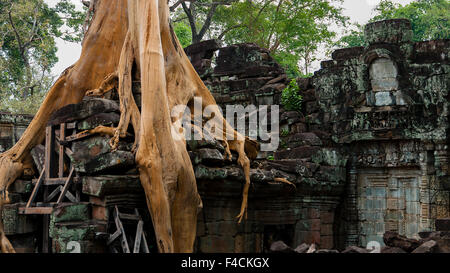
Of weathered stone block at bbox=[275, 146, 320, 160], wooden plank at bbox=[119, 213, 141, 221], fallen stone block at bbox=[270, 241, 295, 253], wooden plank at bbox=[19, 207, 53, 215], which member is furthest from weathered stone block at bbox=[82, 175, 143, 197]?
weathered stone block at bbox=[275, 146, 320, 160]

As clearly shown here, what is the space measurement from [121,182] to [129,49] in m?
2.10

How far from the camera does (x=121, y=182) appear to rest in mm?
6340

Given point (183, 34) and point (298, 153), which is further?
point (183, 34)

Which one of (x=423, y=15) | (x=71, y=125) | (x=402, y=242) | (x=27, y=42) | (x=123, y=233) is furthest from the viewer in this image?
(x=423, y=15)

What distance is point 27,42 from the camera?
1792cm

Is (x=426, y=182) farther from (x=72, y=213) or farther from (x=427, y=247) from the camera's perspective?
(x=72, y=213)

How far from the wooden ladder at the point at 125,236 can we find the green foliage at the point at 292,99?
5.29 meters

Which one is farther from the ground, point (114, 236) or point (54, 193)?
point (54, 193)

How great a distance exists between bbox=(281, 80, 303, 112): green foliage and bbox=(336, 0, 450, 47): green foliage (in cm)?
1046

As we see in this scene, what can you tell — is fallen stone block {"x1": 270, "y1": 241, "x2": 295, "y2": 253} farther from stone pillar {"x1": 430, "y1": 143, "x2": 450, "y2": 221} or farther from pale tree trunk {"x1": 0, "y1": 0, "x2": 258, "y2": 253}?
stone pillar {"x1": 430, "y1": 143, "x2": 450, "y2": 221}

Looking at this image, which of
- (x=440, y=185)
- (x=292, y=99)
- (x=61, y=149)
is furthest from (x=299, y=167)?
(x=61, y=149)

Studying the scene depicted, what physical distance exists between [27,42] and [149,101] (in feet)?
41.7

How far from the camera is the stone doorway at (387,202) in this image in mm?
10008

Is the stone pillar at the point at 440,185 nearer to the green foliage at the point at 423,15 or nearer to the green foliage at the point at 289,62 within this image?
the green foliage at the point at 289,62
